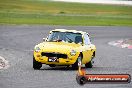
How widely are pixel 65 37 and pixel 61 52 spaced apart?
167 centimetres

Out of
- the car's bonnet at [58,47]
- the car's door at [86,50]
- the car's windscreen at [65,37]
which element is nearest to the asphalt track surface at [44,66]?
the car's door at [86,50]

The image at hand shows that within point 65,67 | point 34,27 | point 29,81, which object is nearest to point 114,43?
point 34,27

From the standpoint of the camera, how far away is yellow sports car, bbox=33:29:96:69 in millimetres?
20250

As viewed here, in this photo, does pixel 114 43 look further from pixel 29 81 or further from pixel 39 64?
pixel 29 81

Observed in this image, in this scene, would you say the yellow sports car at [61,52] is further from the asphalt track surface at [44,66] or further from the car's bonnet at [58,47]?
the asphalt track surface at [44,66]

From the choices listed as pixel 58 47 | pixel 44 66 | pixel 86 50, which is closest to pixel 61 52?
pixel 58 47

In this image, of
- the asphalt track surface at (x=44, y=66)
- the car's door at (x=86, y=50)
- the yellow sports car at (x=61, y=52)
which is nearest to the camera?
the asphalt track surface at (x=44, y=66)

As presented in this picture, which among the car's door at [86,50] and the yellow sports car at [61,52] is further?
the car's door at [86,50]

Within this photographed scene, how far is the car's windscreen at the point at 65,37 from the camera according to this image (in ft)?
71.5

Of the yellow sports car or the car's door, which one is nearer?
the yellow sports car

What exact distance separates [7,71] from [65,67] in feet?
10.9

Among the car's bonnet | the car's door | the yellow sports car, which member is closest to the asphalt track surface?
the yellow sports car

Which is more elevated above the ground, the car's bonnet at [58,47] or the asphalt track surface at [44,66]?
the car's bonnet at [58,47]

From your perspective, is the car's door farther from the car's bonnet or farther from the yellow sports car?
the car's bonnet
